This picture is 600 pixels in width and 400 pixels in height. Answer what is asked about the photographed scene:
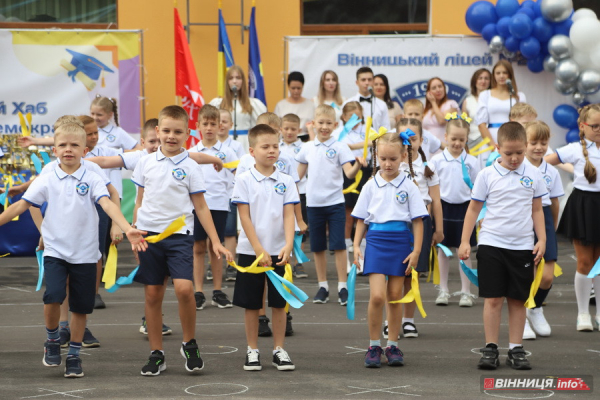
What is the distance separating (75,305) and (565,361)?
335 cm

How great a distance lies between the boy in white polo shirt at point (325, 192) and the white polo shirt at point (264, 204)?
238 cm

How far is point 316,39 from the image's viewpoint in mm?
13070

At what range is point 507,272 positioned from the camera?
626 centimetres

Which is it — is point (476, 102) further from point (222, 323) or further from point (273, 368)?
point (273, 368)

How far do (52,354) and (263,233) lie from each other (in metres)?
1.60

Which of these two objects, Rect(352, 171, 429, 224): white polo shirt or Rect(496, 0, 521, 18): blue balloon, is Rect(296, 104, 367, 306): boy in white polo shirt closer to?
Rect(352, 171, 429, 224): white polo shirt

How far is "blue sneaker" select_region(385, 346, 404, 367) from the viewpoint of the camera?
620cm

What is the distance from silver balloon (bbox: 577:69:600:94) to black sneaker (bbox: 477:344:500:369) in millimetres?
6895

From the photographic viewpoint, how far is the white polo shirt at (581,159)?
290 inches

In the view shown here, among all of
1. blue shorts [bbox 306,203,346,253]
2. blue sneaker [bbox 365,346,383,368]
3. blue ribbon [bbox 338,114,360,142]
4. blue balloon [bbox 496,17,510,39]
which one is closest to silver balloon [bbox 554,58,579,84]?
blue balloon [bbox 496,17,510,39]

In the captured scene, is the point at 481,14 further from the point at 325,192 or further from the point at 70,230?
the point at 70,230

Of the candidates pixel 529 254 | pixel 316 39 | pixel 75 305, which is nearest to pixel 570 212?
pixel 529 254

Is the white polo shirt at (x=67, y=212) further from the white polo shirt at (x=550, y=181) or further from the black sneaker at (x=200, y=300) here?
the white polo shirt at (x=550, y=181)

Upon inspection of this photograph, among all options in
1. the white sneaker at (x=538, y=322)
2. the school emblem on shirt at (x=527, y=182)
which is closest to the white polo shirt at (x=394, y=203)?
the school emblem on shirt at (x=527, y=182)
